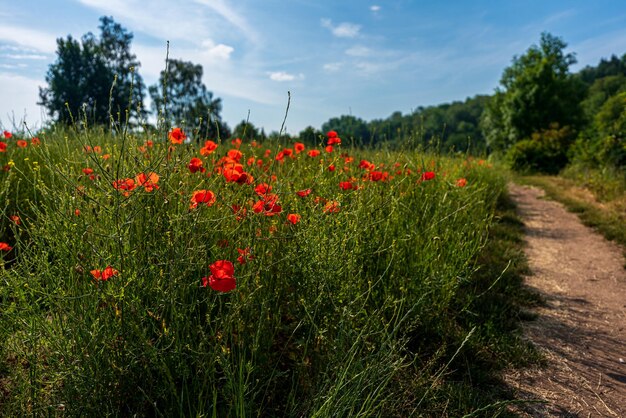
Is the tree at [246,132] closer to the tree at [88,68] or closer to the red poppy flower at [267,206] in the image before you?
the red poppy flower at [267,206]

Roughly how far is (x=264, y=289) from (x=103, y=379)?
2.56 ft

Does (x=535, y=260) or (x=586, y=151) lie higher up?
(x=586, y=151)

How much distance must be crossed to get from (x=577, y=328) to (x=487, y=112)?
27.9 m

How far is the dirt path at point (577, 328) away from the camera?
2.53m

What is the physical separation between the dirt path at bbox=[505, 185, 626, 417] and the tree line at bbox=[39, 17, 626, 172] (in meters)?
1.84

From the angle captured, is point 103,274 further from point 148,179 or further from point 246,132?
point 246,132

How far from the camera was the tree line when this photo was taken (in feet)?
17.3

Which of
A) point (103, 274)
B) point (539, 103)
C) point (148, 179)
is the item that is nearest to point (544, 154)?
point (539, 103)

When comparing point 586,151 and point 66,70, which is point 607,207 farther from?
point 66,70

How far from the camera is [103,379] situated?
171 cm

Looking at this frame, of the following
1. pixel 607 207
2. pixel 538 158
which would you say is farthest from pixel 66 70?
pixel 607 207

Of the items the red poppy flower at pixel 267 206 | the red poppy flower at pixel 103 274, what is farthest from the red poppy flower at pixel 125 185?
the red poppy flower at pixel 267 206

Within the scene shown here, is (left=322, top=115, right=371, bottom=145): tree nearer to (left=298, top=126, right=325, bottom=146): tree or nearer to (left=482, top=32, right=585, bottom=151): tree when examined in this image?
(left=298, top=126, right=325, bottom=146): tree

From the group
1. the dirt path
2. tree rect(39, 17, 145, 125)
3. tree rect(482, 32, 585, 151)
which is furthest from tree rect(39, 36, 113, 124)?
the dirt path
